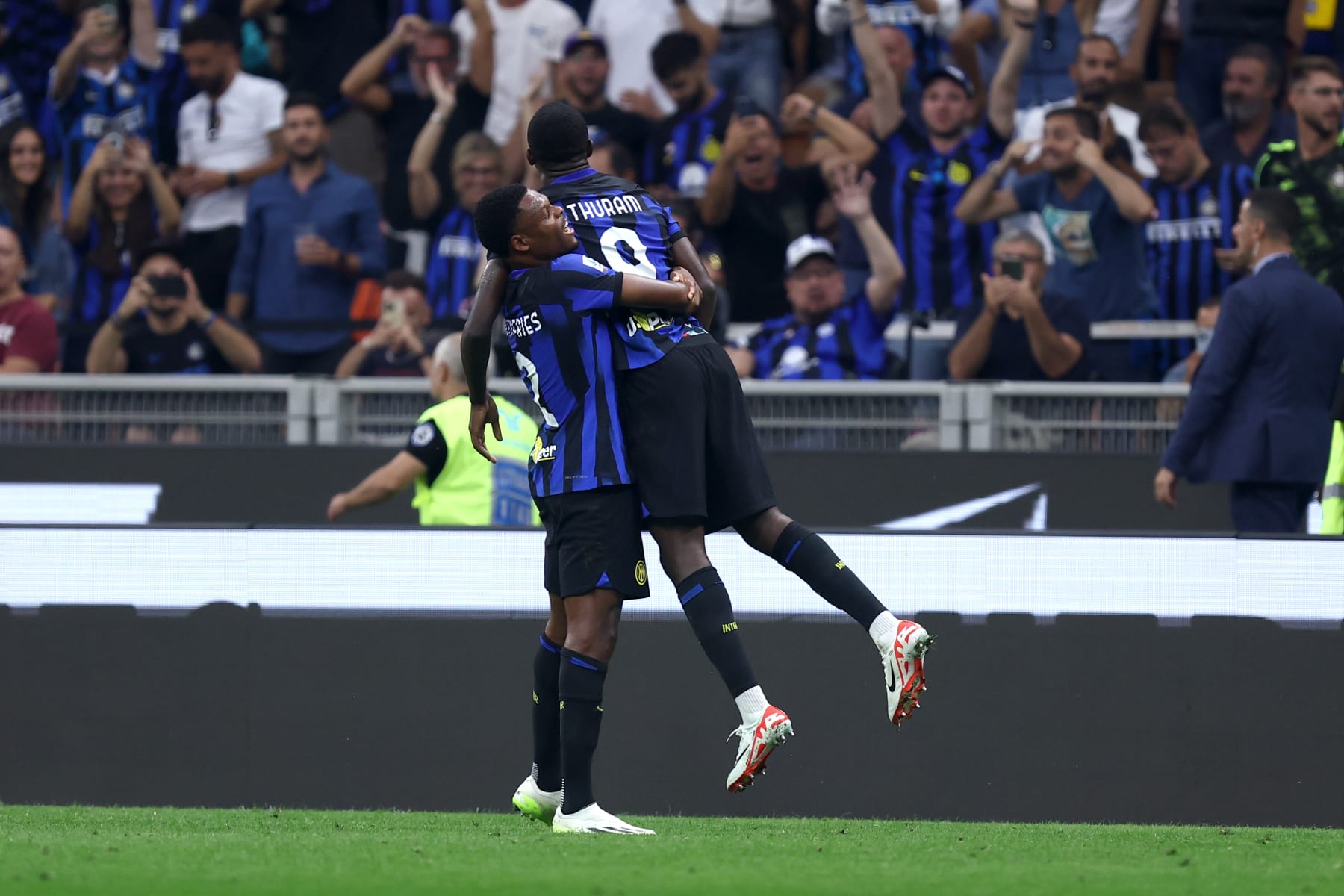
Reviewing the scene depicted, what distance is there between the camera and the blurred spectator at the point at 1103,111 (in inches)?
408

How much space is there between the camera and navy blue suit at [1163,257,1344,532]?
25.8 feet

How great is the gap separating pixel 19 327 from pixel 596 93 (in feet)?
12.4

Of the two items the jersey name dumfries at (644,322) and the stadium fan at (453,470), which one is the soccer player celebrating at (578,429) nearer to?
the jersey name dumfries at (644,322)

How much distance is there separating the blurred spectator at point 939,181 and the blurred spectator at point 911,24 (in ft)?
1.33

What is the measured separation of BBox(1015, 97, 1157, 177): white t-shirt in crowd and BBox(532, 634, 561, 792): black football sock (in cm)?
561

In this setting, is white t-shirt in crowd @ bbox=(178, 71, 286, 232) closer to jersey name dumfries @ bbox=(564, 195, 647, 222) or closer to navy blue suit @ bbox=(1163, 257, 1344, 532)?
navy blue suit @ bbox=(1163, 257, 1344, 532)

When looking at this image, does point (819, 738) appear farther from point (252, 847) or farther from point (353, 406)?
point (353, 406)

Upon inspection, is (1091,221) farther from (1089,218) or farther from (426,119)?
(426,119)

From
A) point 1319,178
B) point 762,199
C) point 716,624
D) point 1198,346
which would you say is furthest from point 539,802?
point 1319,178

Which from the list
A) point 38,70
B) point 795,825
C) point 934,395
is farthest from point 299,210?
point 795,825

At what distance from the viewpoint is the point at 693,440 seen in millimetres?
5527

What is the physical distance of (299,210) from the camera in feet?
37.5

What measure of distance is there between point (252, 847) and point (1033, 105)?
7204 millimetres

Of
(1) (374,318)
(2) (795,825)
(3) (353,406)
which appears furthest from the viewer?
(1) (374,318)
